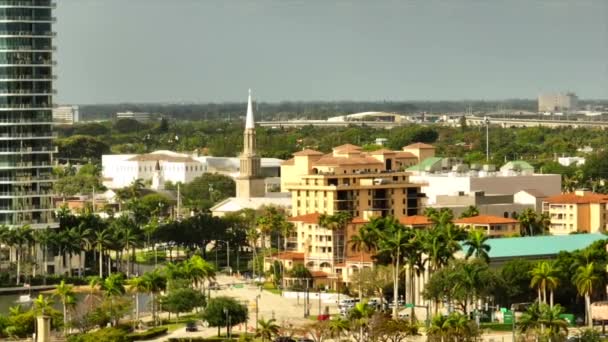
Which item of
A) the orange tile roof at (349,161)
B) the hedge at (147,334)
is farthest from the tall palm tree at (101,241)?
the hedge at (147,334)

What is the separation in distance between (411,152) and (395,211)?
32285 millimetres

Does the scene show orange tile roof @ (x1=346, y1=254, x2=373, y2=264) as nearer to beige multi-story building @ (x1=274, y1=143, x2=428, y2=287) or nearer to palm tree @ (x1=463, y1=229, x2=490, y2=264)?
beige multi-story building @ (x1=274, y1=143, x2=428, y2=287)

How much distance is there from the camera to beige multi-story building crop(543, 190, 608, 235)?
114 meters

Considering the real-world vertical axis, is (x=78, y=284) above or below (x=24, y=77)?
below

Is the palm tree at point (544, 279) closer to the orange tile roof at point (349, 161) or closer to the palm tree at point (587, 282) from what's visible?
the palm tree at point (587, 282)

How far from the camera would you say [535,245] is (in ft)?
307

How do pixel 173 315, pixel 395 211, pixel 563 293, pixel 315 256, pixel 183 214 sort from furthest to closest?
pixel 183 214 < pixel 395 211 < pixel 315 256 < pixel 173 315 < pixel 563 293

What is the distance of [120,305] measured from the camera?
86.4m

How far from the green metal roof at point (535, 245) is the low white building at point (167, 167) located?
68.6 metres

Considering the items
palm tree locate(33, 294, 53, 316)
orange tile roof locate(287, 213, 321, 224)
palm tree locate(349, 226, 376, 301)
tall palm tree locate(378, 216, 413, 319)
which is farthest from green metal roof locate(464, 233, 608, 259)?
palm tree locate(33, 294, 53, 316)

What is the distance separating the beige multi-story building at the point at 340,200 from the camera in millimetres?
103625

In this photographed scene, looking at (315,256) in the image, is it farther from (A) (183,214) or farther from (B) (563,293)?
(A) (183,214)

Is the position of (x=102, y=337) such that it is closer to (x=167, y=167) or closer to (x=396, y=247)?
(x=396, y=247)

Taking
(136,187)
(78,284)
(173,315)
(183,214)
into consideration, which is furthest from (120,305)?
(136,187)
